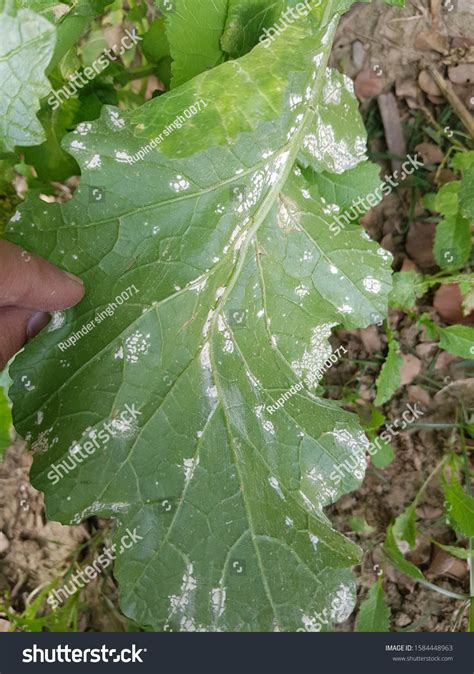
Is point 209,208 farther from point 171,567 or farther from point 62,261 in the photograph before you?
point 171,567

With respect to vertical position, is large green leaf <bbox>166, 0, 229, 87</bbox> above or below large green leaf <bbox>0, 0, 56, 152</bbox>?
below

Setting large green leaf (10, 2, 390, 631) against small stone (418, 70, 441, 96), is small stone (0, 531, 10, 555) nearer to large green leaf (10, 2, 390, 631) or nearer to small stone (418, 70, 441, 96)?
large green leaf (10, 2, 390, 631)

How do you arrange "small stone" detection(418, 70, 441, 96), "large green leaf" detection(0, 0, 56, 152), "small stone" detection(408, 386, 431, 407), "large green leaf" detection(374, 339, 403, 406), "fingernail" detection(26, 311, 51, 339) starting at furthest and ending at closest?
"small stone" detection(408, 386, 431, 407) < "small stone" detection(418, 70, 441, 96) < "large green leaf" detection(374, 339, 403, 406) < "fingernail" detection(26, 311, 51, 339) < "large green leaf" detection(0, 0, 56, 152)
